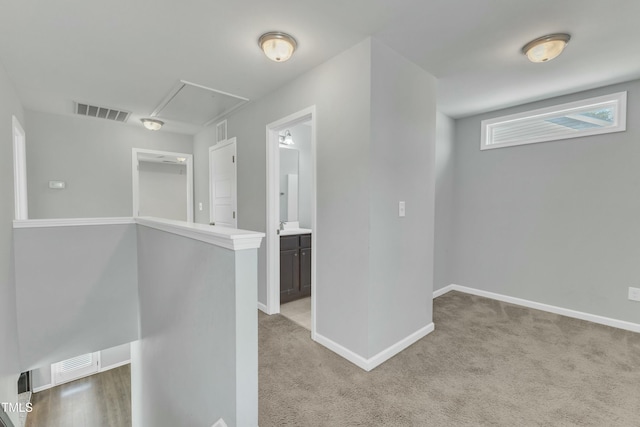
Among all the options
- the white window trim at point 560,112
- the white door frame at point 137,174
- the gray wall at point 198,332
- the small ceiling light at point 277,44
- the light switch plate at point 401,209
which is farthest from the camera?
the white door frame at point 137,174

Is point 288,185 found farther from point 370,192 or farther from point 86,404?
point 86,404

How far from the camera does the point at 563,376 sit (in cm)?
204

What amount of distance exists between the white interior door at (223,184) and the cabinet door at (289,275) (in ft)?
2.69

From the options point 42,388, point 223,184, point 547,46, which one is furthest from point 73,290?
point 547,46

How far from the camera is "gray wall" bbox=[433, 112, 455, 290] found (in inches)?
147

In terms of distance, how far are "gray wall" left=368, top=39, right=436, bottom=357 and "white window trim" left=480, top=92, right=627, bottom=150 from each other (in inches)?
61.3

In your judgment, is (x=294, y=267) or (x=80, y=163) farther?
(x=80, y=163)

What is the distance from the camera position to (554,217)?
320 centimetres

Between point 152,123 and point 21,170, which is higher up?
point 152,123

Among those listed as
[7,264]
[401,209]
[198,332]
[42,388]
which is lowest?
[42,388]

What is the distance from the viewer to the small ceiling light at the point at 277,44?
197cm

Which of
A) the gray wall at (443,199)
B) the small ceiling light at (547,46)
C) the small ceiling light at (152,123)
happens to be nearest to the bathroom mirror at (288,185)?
the small ceiling light at (152,123)

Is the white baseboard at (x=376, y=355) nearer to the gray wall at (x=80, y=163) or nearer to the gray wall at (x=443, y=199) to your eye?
the gray wall at (x=443, y=199)

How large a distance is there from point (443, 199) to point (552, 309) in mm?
1746
